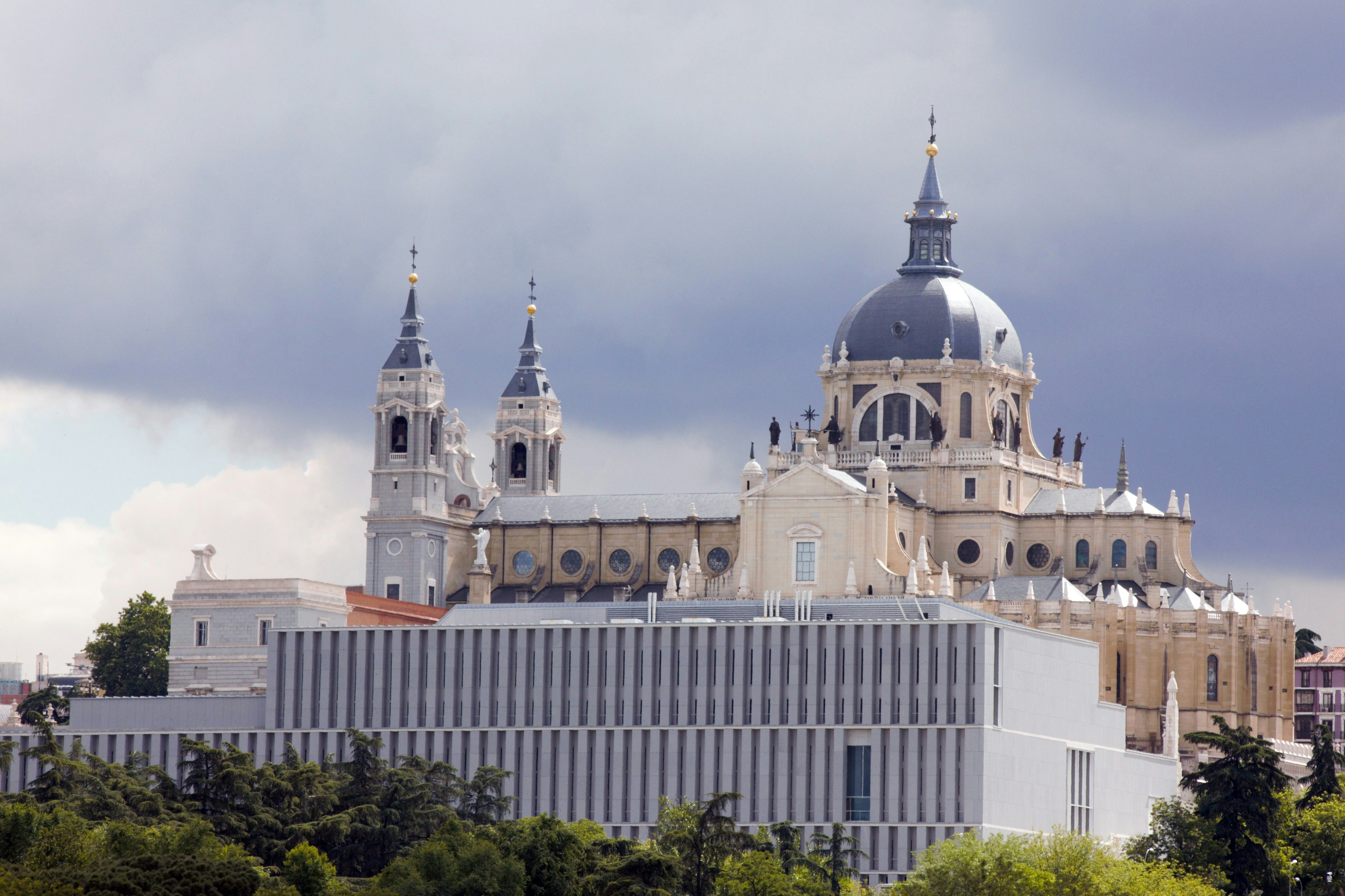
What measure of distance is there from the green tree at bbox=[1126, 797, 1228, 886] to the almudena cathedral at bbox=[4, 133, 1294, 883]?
235 inches

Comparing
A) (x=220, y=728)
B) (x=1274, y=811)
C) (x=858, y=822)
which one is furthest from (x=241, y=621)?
(x=1274, y=811)

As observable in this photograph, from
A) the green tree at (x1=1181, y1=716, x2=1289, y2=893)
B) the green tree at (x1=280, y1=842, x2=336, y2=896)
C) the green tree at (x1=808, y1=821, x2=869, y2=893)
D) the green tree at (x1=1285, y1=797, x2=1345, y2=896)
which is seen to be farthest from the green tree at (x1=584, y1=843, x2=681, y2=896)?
the green tree at (x1=1285, y1=797, x2=1345, y2=896)

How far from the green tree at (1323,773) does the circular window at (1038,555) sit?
3994 centimetres

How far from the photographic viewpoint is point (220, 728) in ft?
513

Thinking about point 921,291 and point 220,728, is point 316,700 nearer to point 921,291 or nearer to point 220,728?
point 220,728

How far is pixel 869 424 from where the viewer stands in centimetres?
19638

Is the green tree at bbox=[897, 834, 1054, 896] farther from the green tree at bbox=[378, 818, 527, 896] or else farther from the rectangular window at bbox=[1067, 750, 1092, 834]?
the rectangular window at bbox=[1067, 750, 1092, 834]

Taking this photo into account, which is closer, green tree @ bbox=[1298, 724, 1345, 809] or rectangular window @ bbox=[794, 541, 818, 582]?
green tree @ bbox=[1298, 724, 1345, 809]

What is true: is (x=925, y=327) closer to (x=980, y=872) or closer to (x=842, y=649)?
(x=842, y=649)

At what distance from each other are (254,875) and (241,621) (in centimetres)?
7723

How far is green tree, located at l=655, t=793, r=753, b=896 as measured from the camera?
385ft

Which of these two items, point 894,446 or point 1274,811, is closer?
point 1274,811

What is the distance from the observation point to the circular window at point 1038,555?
190 meters

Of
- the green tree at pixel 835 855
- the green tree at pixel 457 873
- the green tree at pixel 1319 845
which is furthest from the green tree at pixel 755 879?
the green tree at pixel 1319 845
